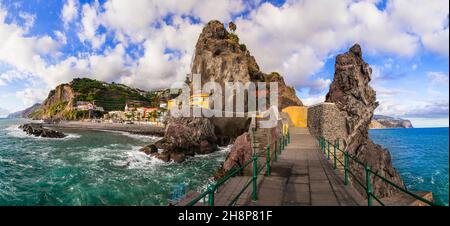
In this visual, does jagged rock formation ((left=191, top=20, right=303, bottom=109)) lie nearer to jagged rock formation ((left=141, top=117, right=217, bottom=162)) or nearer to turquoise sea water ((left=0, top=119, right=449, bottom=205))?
jagged rock formation ((left=141, top=117, right=217, bottom=162))

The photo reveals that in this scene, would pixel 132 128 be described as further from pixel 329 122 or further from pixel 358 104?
pixel 329 122

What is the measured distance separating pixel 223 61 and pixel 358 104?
41.3 m

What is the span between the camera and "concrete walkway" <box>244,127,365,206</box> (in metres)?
5.14

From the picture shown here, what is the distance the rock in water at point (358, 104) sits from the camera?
22.8 m

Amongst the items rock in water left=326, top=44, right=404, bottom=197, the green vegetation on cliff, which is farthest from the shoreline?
the green vegetation on cliff

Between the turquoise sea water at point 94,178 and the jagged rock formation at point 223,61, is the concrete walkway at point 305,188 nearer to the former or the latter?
the turquoise sea water at point 94,178

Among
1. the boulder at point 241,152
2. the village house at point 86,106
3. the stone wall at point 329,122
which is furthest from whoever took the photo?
the village house at point 86,106

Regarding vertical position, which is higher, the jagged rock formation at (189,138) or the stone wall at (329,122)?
the stone wall at (329,122)

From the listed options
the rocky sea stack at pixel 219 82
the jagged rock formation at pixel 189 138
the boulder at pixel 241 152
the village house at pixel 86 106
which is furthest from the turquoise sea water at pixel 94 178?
the village house at pixel 86 106

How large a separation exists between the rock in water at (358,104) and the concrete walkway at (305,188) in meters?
15.2

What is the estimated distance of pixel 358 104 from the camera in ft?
78.9

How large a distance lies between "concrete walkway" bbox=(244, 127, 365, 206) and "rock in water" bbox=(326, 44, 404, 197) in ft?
50.0
